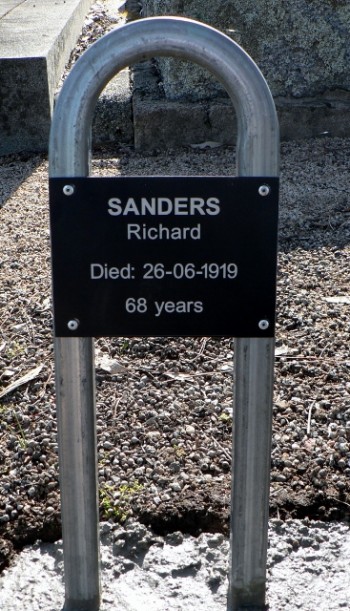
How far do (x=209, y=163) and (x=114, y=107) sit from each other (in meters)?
1.14

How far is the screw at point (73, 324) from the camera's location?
1748 mm

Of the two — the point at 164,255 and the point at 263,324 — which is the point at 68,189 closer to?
the point at 164,255

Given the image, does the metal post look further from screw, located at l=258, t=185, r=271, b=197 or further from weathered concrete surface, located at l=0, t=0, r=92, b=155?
weathered concrete surface, located at l=0, t=0, r=92, b=155

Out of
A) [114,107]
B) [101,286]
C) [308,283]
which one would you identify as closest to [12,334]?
[308,283]

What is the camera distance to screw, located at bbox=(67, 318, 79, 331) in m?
1.75

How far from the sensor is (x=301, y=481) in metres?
2.54

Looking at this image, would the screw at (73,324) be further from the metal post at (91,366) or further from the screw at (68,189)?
the screw at (68,189)

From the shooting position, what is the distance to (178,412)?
9.45 ft

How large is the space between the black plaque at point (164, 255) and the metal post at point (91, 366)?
0.19ft

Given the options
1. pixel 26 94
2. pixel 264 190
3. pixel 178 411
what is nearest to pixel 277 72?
pixel 26 94

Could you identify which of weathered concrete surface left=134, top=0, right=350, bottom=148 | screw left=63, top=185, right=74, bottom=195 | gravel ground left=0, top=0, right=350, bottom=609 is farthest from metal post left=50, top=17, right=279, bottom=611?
weathered concrete surface left=134, top=0, right=350, bottom=148

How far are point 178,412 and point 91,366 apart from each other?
1101 mm

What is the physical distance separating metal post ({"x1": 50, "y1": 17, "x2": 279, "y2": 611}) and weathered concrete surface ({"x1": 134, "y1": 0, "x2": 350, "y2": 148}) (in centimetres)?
459

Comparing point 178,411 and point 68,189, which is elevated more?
point 68,189
